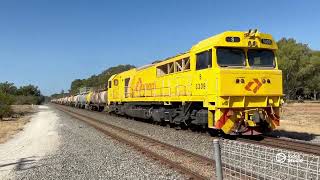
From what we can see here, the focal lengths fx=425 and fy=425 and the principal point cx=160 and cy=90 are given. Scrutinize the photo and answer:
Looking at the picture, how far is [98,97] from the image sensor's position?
143ft

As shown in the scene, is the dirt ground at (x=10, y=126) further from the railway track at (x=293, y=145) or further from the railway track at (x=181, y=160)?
the railway track at (x=293, y=145)

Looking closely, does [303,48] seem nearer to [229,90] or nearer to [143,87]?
[143,87]

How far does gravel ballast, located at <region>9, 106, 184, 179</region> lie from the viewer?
955 centimetres

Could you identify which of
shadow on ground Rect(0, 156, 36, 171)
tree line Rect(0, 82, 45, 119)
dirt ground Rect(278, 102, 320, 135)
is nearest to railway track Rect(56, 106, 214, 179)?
shadow on ground Rect(0, 156, 36, 171)

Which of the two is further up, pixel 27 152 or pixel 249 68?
pixel 249 68

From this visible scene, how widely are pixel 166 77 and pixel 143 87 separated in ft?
15.7

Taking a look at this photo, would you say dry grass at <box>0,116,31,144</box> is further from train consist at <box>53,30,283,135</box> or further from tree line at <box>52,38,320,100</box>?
tree line at <box>52,38,320,100</box>

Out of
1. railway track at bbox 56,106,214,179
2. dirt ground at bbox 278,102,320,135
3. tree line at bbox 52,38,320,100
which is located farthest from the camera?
tree line at bbox 52,38,320,100

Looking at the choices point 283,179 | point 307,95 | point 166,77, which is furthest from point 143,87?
point 307,95

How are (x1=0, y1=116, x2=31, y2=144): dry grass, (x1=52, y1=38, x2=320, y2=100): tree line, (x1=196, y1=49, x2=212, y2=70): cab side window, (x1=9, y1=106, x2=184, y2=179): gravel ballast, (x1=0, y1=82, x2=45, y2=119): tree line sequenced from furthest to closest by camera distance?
(x1=52, y1=38, x2=320, y2=100): tree line
(x1=0, y1=82, x2=45, y2=119): tree line
(x1=0, y1=116, x2=31, y2=144): dry grass
(x1=196, y1=49, x2=212, y2=70): cab side window
(x1=9, y1=106, x2=184, y2=179): gravel ballast

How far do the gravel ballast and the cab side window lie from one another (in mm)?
4175

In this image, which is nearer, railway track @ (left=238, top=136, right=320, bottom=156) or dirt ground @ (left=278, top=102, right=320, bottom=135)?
railway track @ (left=238, top=136, right=320, bottom=156)

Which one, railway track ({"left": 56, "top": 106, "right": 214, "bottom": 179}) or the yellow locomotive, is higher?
the yellow locomotive

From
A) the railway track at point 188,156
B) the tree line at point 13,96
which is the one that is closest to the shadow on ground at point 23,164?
the railway track at point 188,156
